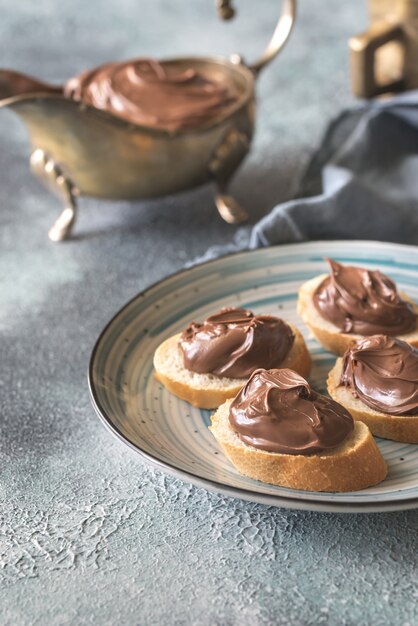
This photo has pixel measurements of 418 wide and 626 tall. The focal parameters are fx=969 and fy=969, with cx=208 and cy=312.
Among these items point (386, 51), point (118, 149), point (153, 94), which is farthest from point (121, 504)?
point (386, 51)

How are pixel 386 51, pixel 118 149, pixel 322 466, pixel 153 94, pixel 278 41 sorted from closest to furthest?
pixel 322 466, pixel 118 149, pixel 153 94, pixel 278 41, pixel 386 51

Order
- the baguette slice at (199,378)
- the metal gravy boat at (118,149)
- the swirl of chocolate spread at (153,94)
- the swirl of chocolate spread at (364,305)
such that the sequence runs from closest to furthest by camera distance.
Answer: the baguette slice at (199,378)
the swirl of chocolate spread at (364,305)
the metal gravy boat at (118,149)
the swirl of chocolate spread at (153,94)

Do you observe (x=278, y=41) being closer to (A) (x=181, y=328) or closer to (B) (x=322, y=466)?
(A) (x=181, y=328)

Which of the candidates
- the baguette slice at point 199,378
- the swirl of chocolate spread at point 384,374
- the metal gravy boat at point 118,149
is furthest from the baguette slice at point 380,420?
the metal gravy boat at point 118,149

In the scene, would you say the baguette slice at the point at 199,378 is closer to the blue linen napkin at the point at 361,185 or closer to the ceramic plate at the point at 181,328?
the ceramic plate at the point at 181,328

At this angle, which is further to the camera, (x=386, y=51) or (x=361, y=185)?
(x=386, y=51)

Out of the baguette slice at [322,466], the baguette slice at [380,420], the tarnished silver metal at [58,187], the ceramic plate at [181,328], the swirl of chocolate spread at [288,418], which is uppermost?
the swirl of chocolate spread at [288,418]

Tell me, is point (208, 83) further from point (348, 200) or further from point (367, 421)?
point (367, 421)
